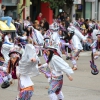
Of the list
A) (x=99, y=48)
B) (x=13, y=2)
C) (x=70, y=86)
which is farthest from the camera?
(x=13, y=2)

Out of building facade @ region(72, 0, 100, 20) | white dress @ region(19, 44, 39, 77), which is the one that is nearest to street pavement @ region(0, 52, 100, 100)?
white dress @ region(19, 44, 39, 77)

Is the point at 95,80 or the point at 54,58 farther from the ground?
the point at 54,58

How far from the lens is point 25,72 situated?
31.2 feet

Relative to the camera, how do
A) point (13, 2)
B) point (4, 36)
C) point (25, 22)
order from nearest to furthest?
1. point (4, 36)
2. point (25, 22)
3. point (13, 2)

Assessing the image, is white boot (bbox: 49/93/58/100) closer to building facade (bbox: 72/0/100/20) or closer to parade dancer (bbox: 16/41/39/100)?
parade dancer (bbox: 16/41/39/100)

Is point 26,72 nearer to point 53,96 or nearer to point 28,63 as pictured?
point 28,63

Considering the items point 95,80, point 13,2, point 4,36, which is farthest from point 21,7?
point 95,80

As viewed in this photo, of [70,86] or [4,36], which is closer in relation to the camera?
[70,86]

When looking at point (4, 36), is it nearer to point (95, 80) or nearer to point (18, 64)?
point (95, 80)

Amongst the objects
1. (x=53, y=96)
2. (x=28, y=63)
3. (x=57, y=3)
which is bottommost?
(x=53, y=96)

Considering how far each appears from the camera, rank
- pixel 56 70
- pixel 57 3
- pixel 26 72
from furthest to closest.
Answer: pixel 57 3 → pixel 56 70 → pixel 26 72

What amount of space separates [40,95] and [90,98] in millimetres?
1263

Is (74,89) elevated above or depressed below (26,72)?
below

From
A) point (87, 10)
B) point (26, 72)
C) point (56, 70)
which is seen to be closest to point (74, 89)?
point (56, 70)
